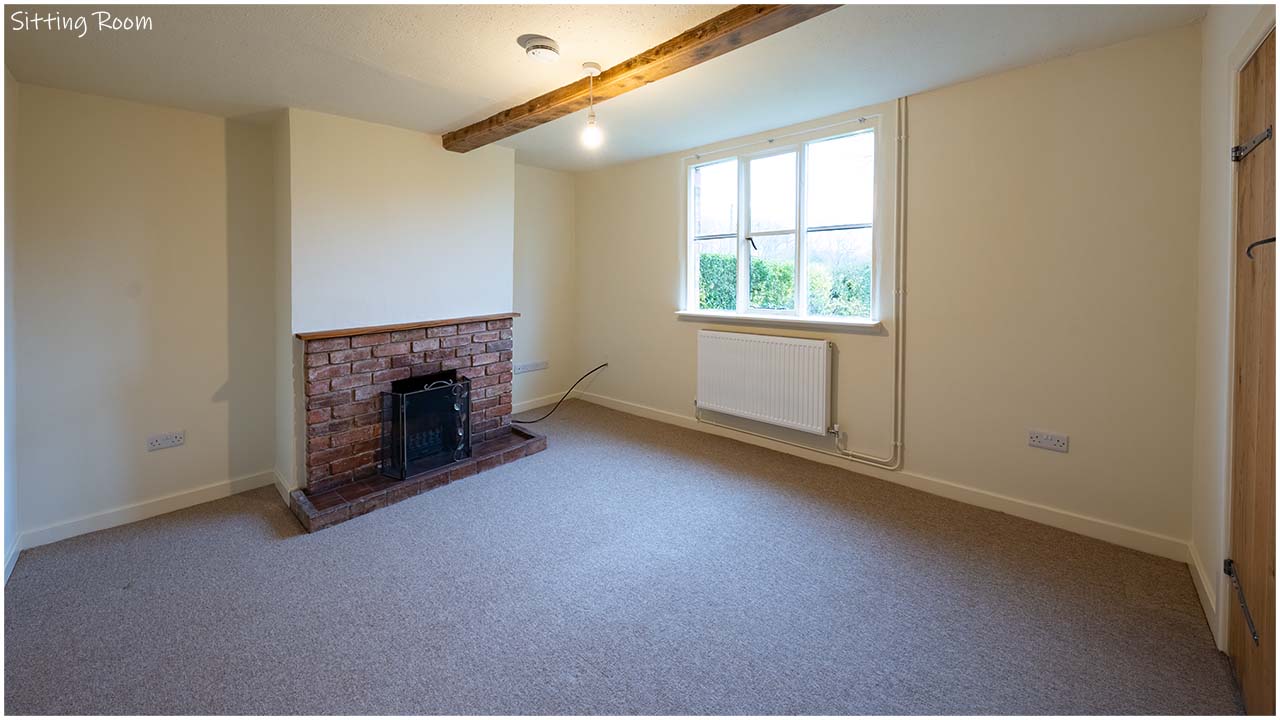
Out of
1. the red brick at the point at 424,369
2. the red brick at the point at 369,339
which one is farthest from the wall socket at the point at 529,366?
the red brick at the point at 369,339

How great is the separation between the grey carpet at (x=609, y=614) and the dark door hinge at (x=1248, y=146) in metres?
1.72

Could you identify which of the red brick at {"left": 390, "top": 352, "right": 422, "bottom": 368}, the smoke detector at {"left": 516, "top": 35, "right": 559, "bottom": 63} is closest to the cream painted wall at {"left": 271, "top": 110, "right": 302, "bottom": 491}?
the red brick at {"left": 390, "top": 352, "right": 422, "bottom": 368}

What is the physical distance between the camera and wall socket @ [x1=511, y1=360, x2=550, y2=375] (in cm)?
535

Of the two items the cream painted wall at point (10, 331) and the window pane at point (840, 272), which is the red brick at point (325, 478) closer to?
the cream painted wall at point (10, 331)

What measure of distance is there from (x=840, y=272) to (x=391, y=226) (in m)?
Result: 3.05

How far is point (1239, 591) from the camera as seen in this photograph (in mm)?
1814

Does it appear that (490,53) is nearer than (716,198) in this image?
Yes

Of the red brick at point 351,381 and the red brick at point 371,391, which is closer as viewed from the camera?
the red brick at point 351,381

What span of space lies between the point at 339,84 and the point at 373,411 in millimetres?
1912

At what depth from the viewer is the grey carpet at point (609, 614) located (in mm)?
1801

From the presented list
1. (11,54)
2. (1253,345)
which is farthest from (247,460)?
(1253,345)

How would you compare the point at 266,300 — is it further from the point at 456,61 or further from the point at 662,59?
the point at 662,59

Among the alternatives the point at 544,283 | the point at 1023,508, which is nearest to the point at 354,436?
the point at 544,283

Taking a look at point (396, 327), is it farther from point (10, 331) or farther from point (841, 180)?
point (841, 180)
